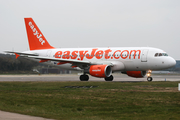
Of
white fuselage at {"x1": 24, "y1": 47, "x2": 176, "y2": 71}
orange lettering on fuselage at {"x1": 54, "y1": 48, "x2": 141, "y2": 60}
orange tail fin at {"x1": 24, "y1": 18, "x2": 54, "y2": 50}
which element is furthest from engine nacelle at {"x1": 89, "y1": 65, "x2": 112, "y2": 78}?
orange tail fin at {"x1": 24, "y1": 18, "x2": 54, "y2": 50}

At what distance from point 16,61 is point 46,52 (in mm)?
33409

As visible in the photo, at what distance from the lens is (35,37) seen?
1687 inches

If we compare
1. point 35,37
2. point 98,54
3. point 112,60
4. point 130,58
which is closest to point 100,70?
point 112,60

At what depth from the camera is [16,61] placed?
72438 mm

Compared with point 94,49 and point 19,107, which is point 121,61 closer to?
point 94,49

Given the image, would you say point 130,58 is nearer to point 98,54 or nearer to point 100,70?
point 100,70

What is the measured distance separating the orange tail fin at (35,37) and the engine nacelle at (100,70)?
1158 cm

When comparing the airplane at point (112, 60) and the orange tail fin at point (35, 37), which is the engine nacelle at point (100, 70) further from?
the orange tail fin at point (35, 37)

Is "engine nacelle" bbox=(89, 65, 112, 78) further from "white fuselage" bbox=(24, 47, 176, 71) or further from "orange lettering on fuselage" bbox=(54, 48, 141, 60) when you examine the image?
"orange lettering on fuselage" bbox=(54, 48, 141, 60)

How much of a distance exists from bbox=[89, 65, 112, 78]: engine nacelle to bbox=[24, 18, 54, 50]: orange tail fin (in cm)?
1158

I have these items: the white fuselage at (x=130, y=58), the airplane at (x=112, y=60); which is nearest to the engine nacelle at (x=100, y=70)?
the airplane at (x=112, y=60)

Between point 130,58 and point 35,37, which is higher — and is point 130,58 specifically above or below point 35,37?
below

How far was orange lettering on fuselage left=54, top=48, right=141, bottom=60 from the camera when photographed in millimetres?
33953

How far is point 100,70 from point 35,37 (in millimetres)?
14390
